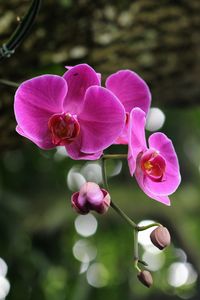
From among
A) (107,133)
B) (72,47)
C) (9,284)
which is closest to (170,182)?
(107,133)

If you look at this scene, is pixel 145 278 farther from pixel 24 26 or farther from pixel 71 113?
pixel 24 26

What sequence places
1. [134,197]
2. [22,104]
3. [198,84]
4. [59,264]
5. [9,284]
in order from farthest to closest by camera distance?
[134,197]
[59,264]
[9,284]
[198,84]
[22,104]

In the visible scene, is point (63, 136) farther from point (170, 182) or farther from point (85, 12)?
point (85, 12)

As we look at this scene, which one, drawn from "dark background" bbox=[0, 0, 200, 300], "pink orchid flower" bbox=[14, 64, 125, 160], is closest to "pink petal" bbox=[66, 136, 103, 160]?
"pink orchid flower" bbox=[14, 64, 125, 160]

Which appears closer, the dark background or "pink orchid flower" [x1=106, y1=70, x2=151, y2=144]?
"pink orchid flower" [x1=106, y1=70, x2=151, y2=144]

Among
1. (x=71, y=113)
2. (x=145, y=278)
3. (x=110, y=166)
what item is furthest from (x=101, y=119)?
(x=110, y=166)

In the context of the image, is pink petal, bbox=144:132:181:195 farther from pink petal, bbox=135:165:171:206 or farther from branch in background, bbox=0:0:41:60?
branch in background, bbox=0:0:41:60
